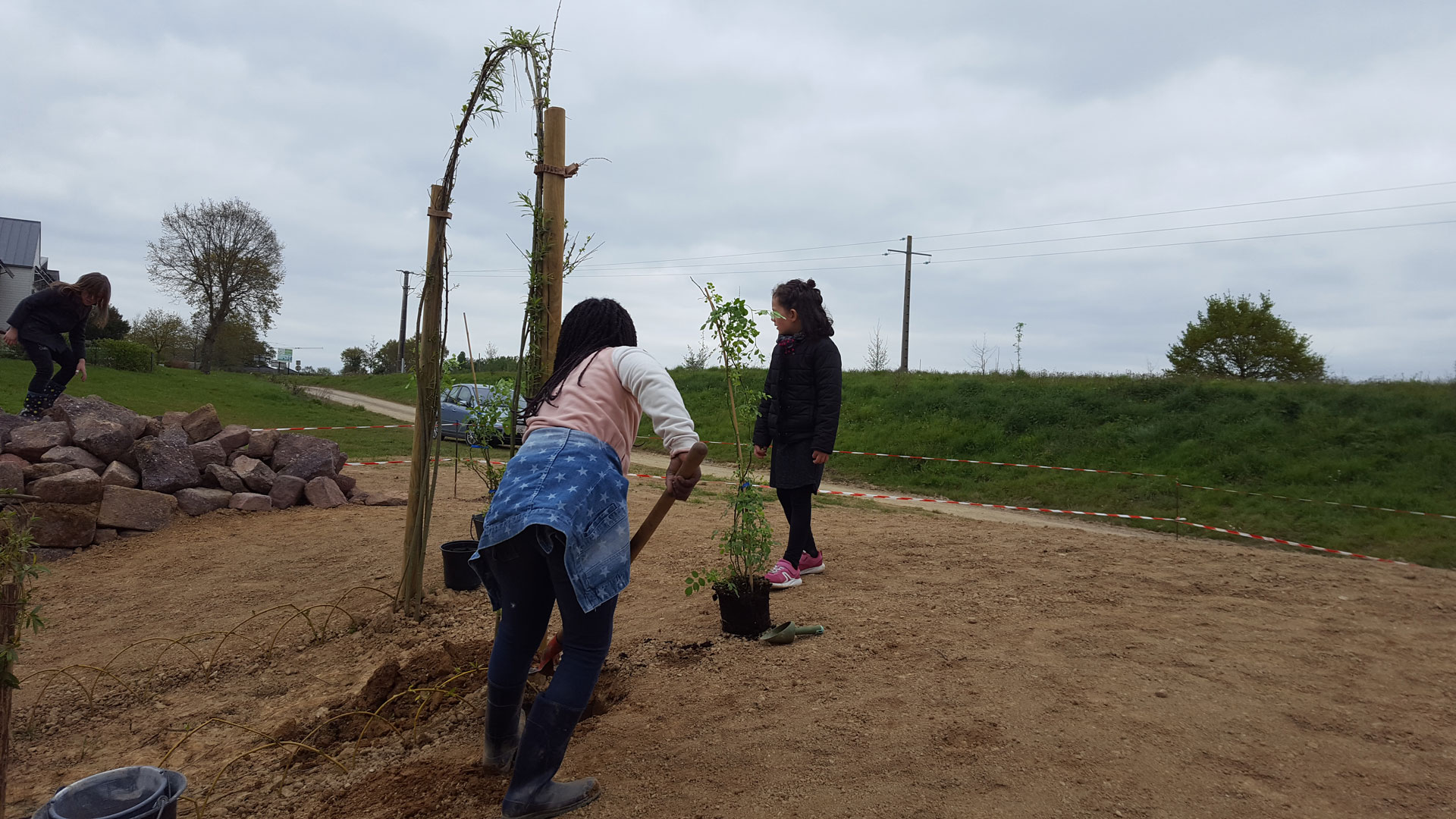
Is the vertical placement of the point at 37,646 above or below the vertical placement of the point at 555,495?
below

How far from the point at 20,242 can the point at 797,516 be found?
130 ft

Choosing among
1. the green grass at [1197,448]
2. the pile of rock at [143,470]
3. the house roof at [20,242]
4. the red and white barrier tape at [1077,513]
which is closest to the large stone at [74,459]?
the pile of rock at [143,470]

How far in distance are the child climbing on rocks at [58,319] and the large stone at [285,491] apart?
168cm

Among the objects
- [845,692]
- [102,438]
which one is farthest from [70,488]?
[845,692]

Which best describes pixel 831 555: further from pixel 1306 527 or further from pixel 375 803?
pixel 1306 527

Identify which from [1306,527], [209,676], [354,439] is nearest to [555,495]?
[209,676]

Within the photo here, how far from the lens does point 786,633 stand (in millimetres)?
3621

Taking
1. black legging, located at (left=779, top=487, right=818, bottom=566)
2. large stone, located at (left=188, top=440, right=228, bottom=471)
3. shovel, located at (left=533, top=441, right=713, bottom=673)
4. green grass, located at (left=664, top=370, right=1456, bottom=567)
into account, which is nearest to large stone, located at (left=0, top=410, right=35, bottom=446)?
large stone, located at (left=188, top=440, right=228, bottom=471)

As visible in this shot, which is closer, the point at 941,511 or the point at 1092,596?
the point at 1092,596

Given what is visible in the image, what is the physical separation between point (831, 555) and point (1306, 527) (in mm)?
7122

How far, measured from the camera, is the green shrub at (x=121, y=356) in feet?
82.7

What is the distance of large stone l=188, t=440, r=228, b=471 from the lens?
23.1 ft

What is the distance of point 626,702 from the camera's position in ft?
10.2

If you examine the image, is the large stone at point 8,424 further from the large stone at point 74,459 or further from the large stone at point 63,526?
the large stone at point 63,526
